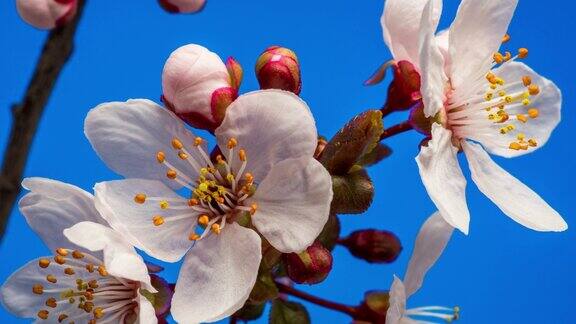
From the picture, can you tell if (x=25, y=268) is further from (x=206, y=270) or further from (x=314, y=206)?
(x=314, y=206)

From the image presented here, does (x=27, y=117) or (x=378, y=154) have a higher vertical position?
(x=378, y=154)

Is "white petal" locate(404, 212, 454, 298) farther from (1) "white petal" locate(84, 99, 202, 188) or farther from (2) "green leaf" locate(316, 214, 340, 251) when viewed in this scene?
(1) "white petal" locate(84, 99, 202, 188)

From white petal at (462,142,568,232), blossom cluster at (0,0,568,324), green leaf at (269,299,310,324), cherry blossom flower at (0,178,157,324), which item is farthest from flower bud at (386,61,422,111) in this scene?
cherry blossom flower at (0,178,157,324)

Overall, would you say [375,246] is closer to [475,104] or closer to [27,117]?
[475,104]

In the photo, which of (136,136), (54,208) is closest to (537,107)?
(136,136)

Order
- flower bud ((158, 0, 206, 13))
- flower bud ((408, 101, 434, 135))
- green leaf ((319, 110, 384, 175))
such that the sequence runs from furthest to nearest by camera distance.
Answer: flower bud ((158, 0, 206, 13)), flower bud ((408, 101, 434, 135)), green leaf ((319, 110, 384, 175))

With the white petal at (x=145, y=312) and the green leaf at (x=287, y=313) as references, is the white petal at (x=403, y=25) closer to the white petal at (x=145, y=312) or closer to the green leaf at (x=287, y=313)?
the green leaf at (x=287, y=313)

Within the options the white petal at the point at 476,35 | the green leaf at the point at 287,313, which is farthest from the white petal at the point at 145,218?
the white petal at the point at 476,35
